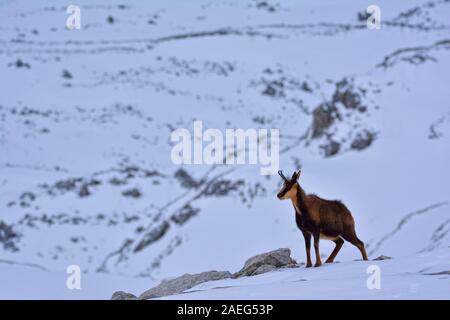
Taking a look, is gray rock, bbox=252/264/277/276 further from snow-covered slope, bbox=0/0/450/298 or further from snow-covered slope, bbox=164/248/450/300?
snow-covered slope, bbox=0/0/450/298

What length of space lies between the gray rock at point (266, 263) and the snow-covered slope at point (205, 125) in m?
1.65

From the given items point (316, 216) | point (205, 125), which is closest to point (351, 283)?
point (316, 216)

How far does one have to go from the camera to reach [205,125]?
4553 cm

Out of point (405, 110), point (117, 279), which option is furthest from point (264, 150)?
point (117, 279)

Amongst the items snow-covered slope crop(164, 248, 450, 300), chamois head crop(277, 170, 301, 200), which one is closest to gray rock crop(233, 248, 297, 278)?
snow-covered slope crop(164, 248, 450, 300)

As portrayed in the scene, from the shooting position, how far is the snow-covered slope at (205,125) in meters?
25.2

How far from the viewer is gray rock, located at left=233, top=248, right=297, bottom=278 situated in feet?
37.2

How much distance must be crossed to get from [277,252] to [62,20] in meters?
57.4

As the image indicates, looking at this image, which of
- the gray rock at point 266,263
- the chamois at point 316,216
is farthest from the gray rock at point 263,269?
the chamois at point 316,216

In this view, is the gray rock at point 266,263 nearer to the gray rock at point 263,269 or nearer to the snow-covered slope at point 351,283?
the gray rock at point 263,269

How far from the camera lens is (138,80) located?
52031mm

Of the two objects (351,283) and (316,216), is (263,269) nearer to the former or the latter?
(316,216)

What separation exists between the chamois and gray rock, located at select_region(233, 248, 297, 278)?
122 cm

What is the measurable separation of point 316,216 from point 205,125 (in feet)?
118
